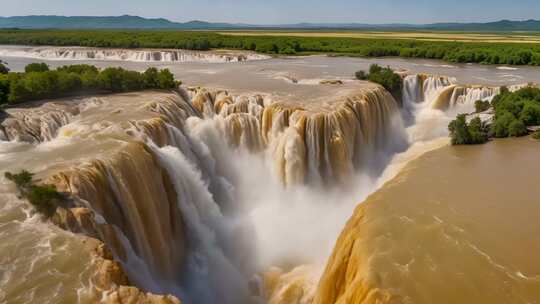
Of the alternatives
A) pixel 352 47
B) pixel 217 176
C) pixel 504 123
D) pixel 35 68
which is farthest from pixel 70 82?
pixel 352 47

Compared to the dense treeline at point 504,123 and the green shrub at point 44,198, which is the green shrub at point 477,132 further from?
the green shrub at point 44,198

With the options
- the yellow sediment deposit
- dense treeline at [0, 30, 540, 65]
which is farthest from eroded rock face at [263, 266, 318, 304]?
dense treeline at [0, 30, 540, 65]

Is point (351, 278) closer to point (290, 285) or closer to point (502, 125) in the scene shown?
point (290, 285)

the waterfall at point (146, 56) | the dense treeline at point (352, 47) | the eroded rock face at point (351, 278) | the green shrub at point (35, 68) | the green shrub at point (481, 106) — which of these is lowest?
the eroded rock face at point (351, 278)

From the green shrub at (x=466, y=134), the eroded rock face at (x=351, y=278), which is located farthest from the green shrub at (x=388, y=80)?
the eroded rock face at (x=351, y=278)

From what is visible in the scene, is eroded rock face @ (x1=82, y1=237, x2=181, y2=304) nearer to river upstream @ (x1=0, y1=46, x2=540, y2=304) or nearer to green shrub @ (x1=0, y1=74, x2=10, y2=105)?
river upstream @ (x1=0, y1=46, x2=540, y2=304)

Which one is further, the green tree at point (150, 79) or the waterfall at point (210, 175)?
the green tree at point (150, 79)

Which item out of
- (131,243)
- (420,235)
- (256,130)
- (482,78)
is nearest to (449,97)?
(482,78)
